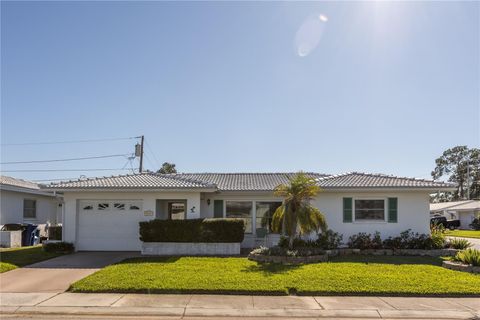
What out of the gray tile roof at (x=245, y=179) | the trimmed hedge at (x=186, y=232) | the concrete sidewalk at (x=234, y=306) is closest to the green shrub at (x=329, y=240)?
the gray tile roof at (x=245, y=179)

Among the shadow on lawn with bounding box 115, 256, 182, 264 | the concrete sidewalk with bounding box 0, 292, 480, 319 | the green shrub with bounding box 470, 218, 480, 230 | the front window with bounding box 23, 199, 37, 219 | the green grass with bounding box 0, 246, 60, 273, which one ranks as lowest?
the green shrub with bounding box 470, 218, 480, 230

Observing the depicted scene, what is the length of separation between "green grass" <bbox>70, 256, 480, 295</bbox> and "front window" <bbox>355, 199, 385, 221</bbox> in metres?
4.62

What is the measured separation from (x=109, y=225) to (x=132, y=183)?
2.12 metres

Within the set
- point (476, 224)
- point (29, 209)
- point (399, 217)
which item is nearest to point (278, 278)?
point (399, 217)

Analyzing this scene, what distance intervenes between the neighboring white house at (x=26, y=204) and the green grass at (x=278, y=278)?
33.0 ft

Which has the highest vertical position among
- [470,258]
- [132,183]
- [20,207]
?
[132,183]

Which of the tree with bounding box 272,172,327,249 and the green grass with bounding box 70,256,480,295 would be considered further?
the tree with bounding box 272,172,327,249

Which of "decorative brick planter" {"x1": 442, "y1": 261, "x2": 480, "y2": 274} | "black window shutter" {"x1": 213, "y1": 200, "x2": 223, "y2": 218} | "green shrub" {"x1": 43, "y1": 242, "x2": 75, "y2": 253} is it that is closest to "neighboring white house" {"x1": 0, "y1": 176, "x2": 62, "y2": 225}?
"green shrub" {"x1": 43, "y1": 242, "x2": 75, "y2": 253}

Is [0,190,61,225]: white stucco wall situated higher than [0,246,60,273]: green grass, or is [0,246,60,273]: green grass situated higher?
[0,190,61,225]: white stucco wall

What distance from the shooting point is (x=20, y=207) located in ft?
79.6

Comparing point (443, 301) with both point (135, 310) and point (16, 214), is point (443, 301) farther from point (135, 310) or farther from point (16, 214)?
point (16, 214)

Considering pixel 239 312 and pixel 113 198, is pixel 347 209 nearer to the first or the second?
pixel 113 198

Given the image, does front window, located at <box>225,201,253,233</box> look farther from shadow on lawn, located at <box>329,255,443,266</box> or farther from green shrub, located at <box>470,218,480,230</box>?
green shrub, located at <box>470,218,480,230</box>

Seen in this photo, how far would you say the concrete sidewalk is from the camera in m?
8.39
